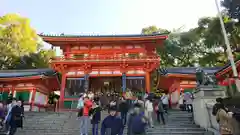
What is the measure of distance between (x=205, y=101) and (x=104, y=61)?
10.5 m

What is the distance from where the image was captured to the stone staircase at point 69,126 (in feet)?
29.0

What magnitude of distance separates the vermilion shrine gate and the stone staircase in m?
5.42

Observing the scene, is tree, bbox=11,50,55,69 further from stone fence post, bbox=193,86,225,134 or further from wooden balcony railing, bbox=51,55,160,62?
stone fence post, bbox=193,86,225,134

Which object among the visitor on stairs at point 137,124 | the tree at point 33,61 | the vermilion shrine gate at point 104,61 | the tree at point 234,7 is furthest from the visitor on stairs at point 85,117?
the tree at point 33,61

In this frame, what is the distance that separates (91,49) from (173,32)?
19204 mm

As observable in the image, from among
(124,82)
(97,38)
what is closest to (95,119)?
(124,82)

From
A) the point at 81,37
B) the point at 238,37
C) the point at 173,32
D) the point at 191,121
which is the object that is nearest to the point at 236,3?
the point at 191,121

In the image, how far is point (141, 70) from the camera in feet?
59.6

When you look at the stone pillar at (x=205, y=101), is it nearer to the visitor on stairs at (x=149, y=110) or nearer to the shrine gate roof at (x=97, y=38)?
the visitor on stairs at (x=149, y=110)

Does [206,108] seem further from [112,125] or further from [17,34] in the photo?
[17,34]

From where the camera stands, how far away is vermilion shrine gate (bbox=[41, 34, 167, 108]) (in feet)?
58.2

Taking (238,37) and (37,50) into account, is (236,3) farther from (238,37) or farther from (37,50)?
Answer: (37,50)

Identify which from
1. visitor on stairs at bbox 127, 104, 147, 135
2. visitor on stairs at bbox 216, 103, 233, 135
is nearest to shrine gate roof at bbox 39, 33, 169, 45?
visitor on stairs at bbox 127, 104, 147, 135

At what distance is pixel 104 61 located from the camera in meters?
17.7
